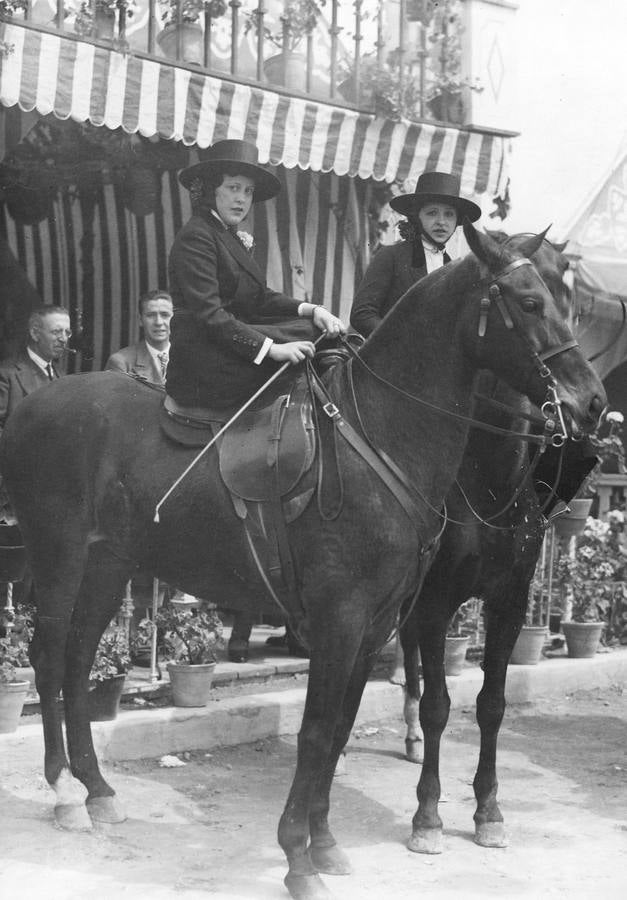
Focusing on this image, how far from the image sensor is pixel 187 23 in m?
8.44

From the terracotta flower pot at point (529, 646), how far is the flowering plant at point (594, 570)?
1.97ft

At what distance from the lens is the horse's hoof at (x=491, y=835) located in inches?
217

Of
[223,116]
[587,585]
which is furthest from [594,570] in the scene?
[223,116]

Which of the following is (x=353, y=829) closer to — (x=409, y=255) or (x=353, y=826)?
(x=353, y=826)

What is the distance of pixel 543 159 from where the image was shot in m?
13.4

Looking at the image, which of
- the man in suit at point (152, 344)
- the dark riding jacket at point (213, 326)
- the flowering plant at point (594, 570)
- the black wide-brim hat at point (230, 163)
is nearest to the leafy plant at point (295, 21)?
the man in suit at point (152, 344)

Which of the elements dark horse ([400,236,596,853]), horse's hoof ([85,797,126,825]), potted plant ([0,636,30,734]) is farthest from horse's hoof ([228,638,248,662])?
dark horse ([400,236,596,853])

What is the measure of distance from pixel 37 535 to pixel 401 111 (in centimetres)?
472

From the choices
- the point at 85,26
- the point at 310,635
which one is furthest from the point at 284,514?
the point at 85,26

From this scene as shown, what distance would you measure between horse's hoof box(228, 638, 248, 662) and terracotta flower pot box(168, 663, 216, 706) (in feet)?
3.62

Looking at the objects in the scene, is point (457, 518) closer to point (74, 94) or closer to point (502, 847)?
point (502, 847)

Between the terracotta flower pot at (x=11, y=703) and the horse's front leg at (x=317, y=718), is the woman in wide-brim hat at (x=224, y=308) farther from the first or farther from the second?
the terracotta flower pot at (x=11, y=703)

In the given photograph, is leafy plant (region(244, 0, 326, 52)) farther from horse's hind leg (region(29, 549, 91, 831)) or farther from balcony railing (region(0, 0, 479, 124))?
horse's hind leg (region(29, 549, 91, 831))

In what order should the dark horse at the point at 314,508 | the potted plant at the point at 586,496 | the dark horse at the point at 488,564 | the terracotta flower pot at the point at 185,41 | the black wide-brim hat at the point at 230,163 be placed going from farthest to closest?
the potted plant at the point at 586,496
the terracotta flower pot at the point at 185,41
the dark horse at the point at 488,564
the black wide-brim hat at the point at 230,163
the dark horse at the point at 314,508
